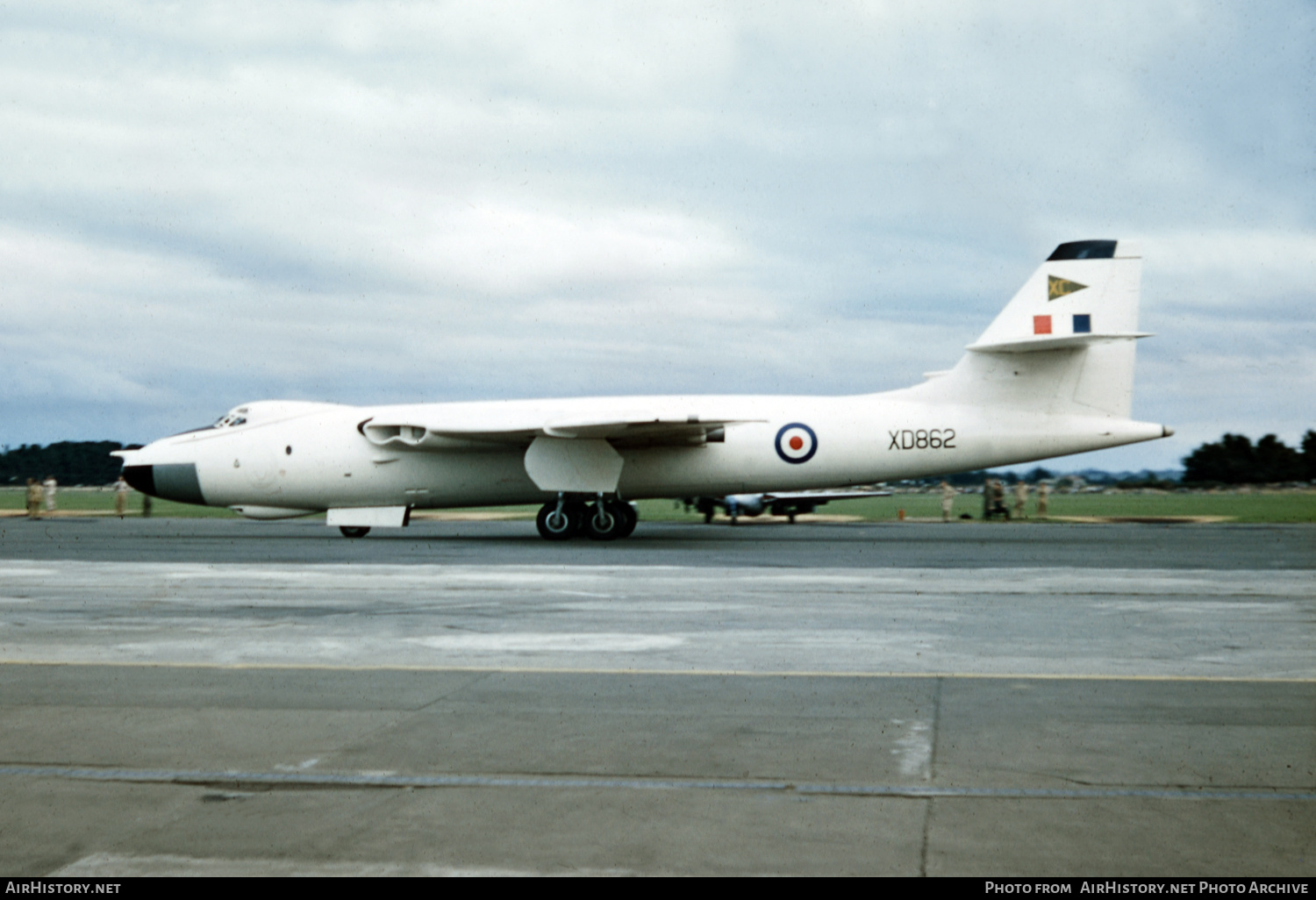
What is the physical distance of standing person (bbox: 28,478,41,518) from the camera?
42.1 metres

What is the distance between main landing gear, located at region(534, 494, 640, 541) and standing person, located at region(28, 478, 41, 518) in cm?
2672

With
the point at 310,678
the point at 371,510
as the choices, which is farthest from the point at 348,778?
the point at 371,510

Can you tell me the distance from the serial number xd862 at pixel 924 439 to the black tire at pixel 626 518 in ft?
19.9

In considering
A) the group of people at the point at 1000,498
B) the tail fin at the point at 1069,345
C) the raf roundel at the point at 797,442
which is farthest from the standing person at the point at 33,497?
the group of people at the point at 1000,498

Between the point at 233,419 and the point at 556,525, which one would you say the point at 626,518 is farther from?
the point at 233,419

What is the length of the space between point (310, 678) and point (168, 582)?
26.7 ft

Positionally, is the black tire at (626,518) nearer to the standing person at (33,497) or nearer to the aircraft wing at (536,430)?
the aircraft wing at (536,430)

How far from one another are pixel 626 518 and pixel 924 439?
6.94 metres

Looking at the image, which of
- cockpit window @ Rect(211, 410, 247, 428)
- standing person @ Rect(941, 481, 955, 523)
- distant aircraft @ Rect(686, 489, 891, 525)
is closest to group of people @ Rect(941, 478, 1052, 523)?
standing person @ Rect(941, 481, 955, 523)

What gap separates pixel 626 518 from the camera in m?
25.5

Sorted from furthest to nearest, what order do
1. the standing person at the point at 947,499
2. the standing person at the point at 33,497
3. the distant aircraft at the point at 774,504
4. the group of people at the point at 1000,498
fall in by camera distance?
the standing person at the point at 33,497 < the group of people at the point at 1000,498 < the standing person at the point at 947,499 < the distant aircraft at the point at 774,504

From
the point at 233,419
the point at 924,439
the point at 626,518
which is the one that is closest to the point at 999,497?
the point at 924,439

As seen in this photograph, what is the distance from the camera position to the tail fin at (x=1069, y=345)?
78.6ft

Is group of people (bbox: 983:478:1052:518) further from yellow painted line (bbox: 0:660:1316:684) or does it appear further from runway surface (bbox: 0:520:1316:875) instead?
yellow painted line (bbox: 0:660:1316:684)
